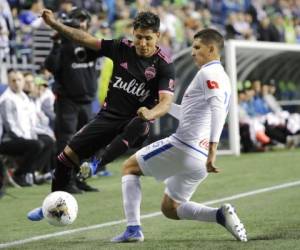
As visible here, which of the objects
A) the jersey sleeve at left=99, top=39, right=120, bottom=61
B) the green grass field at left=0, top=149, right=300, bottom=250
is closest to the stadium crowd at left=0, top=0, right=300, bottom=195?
the green grass field at left=0, top=149, right=300, bottom=250

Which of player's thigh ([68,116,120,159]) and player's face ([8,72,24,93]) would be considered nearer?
player's thigh ([68,116,120,159])

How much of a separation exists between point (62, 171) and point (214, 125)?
5.99ft

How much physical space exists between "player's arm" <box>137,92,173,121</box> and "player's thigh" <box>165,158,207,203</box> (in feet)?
1.49

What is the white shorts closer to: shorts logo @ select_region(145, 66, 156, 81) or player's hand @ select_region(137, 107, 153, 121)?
player's hand @ select_region(137, 107, 153, 121)

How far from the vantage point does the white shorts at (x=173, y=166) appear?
740 cm

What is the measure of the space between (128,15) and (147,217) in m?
12.7

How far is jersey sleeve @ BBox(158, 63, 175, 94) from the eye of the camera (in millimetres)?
7836

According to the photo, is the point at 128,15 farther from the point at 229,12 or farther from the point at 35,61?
the point at 229,12

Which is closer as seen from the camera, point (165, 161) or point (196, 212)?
point (165, 161)

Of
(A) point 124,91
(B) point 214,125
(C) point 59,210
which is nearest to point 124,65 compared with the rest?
(A) point 124,91

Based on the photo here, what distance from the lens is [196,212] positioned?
755cm

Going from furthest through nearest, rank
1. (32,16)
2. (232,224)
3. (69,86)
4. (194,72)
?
(194,72) < (32,16) < (69,86) < (232,224)

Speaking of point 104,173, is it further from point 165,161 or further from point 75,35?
point 165,161

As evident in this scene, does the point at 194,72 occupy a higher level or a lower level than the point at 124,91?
lower
